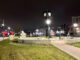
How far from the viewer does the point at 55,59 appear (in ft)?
25.2

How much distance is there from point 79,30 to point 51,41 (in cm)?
5139

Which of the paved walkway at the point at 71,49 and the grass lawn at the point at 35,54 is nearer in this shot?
the grass lawn at the point at 35,54

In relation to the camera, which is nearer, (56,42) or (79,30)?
(56,42)

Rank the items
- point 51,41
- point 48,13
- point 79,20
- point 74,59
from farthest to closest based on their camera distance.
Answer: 1. point 79,20
2. point 48,13
3. point 51,41
4. point 74,59

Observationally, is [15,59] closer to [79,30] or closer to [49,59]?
[49,59]

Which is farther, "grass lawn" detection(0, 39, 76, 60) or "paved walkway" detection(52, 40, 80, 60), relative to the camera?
Result: "paved walkway" detection(52, 40, 80, 60)

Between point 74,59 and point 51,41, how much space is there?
9237 millimetres

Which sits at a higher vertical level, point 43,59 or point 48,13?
point 48,13

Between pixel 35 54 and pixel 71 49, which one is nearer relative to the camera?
pixel 35 54

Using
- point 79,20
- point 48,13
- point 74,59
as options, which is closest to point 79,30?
point 79,20

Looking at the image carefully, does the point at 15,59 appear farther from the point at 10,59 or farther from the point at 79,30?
the point at 79,30

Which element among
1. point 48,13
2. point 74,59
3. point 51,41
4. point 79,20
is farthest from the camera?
point 79,20

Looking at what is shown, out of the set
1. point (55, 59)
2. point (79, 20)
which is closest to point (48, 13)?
point (55, 59)

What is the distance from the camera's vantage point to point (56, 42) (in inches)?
673
